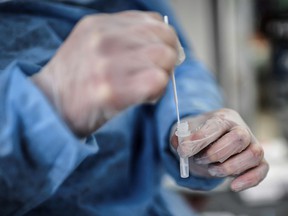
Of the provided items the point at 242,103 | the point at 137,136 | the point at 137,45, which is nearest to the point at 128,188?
the point at 137,136

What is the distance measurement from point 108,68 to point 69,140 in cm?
6

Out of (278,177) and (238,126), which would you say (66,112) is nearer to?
(238,126)

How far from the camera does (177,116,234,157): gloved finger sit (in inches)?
13.8

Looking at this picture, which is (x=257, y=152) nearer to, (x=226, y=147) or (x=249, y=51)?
(x=226, y=147)

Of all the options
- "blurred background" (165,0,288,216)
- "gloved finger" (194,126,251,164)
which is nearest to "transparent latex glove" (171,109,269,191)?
"gloved finger" (194,126,251,164)

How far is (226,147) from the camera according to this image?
37 cm

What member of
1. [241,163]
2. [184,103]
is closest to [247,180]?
[241,163]

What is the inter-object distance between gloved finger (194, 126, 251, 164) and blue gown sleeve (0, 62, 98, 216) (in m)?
0.09

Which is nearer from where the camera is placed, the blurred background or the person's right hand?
the person's right hand

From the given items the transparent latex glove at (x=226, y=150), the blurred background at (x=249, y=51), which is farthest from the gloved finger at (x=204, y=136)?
the blurred background at (x=249, y=51)

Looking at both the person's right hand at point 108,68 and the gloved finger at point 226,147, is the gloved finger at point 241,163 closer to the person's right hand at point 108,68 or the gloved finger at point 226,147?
the gloved finger at point 226,147

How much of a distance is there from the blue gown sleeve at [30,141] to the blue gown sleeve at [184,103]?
0.14 metres

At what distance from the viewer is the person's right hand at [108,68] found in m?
0.27

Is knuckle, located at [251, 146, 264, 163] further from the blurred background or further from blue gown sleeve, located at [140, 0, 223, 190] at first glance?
the blurred background
